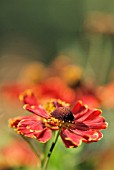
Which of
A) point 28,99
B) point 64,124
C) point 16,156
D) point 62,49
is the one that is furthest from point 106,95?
point 62,49

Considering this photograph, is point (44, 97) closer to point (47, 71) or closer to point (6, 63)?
point (47, 71)

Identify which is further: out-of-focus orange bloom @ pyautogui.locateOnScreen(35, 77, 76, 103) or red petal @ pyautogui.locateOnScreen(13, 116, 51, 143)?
out-of-focus orange bloom @ pyautogui.locateOnScreen(35, 77, 76, 103)

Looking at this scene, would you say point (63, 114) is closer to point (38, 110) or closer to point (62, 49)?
point (38, 110)

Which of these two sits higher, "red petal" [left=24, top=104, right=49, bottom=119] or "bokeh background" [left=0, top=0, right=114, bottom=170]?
"bokeh background" [left=0, top=0, right=114, bottom=170]

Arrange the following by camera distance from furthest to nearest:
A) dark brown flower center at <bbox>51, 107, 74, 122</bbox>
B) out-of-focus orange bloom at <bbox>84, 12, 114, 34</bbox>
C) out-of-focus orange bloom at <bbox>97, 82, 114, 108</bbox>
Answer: out-of-focus orange bloom at <bbox>84, 12, 114, 34</bbox>, out-of-focus orange bloom at <bbox>97, 82, 114, 108</bbox>, dark brown flower center at <bbox>51, 107, 74, 122</bbox>

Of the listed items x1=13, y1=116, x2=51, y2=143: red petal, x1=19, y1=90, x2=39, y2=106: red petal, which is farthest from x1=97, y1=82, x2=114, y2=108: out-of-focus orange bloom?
x1=13, y1=116, x2=51, y2=143: red petal

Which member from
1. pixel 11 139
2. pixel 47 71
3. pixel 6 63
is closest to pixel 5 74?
pixel 6 63

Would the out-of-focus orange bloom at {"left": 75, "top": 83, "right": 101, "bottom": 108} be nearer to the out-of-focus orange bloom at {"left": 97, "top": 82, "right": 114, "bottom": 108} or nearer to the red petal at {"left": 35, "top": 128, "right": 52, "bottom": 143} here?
the out-of-focus orange bloom at {"left": 97, "top": 82, "right": 114, "bottom": 108}
